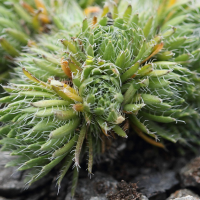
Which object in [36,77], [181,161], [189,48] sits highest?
[189,48]

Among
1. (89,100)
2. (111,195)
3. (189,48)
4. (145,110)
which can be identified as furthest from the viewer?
(189,48)

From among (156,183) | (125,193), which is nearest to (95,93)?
(125,193)

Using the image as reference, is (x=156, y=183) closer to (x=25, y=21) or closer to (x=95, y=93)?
(x=95, y=93)

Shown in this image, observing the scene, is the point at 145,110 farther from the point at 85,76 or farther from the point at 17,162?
the point at 17,162

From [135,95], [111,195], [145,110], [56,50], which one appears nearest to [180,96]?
[145,110]

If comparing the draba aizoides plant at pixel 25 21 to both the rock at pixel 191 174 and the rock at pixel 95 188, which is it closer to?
the rock at pixel 95 188
